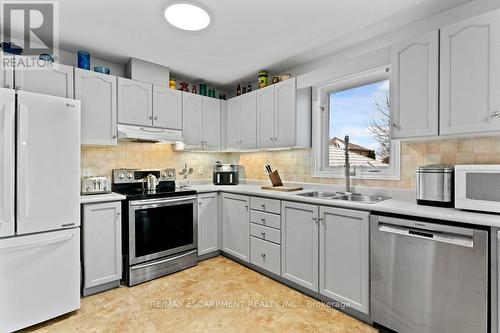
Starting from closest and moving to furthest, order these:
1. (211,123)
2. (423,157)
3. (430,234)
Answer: (430,234)
(423,157)
(211,123)

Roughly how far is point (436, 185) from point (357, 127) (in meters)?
1.11

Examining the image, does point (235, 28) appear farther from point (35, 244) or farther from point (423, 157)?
point (35, 244)

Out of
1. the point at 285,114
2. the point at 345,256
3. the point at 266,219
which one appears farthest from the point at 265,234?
the point at 285,114

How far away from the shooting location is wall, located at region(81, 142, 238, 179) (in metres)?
2.88

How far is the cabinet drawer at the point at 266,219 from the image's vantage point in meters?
2.61

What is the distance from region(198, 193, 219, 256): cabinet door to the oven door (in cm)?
11

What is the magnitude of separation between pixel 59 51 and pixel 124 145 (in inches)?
45.2

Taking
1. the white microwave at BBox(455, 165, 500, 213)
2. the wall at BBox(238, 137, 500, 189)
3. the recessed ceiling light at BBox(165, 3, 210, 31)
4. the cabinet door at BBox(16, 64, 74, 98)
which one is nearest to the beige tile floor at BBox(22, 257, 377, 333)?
the white microwave at BBox(455, 165, 500, 213)

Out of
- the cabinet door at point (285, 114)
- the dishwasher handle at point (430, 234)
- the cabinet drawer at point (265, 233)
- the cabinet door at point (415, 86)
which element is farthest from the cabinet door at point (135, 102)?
the dishwasher handle at point (430, 234)

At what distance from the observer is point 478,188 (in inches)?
63.9

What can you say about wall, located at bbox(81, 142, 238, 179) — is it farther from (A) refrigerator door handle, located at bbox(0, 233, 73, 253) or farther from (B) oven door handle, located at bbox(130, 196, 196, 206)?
(A) refrigerator door handle, located at bbox(0, 233, 73, 253)

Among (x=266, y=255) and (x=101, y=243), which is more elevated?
(x=101, y=243)

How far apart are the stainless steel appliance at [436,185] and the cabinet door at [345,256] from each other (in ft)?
1.44

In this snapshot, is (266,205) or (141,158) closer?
(266,205)
